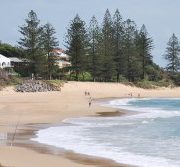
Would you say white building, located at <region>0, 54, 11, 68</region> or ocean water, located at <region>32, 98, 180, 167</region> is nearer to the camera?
ocean water, located at <region>32, 98, 180, 167</region>

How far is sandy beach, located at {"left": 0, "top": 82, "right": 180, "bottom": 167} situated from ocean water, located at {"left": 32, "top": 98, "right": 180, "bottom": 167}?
1.30m

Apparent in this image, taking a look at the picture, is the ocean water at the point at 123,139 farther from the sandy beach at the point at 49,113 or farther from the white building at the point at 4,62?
the white building at the point at 4,62

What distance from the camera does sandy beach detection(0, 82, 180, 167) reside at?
1662 cm

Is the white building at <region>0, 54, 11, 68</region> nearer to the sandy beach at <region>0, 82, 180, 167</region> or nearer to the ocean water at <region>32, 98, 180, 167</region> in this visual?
the sandy beach at <region>0, 82, 180, 167</region>

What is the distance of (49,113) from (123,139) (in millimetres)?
14834

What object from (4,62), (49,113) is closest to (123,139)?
(49,113)

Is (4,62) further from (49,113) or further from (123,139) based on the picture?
(123,139)

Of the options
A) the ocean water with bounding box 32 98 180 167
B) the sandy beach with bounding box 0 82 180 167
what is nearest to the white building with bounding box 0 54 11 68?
the sandy beach with bounding box 0 82 180 167

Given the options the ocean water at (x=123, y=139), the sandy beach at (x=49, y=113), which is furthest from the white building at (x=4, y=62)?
the ocean water at (x=123, y=139)

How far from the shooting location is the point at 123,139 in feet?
76.4

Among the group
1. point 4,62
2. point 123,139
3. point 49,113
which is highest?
point 4,62

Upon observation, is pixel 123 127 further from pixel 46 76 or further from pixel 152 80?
pixel 152 80

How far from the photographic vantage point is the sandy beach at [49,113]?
16625 mm

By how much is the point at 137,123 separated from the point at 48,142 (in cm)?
1073
